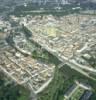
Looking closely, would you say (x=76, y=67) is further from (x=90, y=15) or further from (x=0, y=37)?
(x=90, y=15)

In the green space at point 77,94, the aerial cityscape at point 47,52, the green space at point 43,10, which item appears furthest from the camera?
the green space at point 43,10

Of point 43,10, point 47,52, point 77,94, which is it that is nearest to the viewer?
point 77,94

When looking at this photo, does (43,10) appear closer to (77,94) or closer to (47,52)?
(47,52)

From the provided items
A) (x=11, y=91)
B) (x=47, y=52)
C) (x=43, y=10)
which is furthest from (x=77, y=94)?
(x=43, y=10)

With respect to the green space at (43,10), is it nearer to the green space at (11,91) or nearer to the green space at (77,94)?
the green space at (11,91)

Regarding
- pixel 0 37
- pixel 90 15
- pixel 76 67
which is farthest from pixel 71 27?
pixel 76 67

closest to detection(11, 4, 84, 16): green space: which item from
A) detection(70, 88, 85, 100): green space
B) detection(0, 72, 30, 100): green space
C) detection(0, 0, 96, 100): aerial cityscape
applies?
detection(0, 0, 96, 100): aerial cityscape

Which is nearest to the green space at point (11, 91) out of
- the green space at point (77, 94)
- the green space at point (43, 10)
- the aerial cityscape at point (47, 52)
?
the aerial cityscape at point (47, 52)

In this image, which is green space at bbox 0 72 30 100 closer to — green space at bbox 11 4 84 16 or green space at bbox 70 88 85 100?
green space at bbox 70 88 85 100
